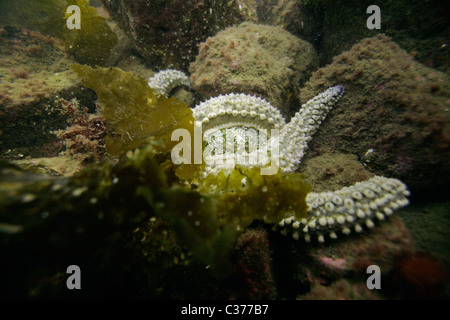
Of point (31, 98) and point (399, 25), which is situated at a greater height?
point (399, 25)

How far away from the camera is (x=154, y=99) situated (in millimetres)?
3090

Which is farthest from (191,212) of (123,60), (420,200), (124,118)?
(123,60)

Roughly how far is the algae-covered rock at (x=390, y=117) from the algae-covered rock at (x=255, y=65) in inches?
36.6

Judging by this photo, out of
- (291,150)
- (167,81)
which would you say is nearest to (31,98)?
(167,81)

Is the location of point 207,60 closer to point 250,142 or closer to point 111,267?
point 250,142

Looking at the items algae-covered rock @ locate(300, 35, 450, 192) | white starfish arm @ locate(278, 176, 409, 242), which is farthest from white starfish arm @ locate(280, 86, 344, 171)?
white starfish arm @ locate(278, 176, 409, 242)

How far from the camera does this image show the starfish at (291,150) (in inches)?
93.4

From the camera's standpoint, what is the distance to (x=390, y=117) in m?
3.03

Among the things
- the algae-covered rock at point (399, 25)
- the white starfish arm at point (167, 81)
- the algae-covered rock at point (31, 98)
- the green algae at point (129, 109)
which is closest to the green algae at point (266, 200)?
the green algae at point (129, 109)

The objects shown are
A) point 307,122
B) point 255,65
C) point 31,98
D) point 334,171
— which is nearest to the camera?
point 334,171

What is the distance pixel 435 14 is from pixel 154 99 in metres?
5.16

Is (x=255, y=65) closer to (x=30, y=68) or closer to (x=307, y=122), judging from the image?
(x=307, y=122)

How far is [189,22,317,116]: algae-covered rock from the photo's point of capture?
397 cm

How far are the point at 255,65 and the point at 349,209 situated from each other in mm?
3168
